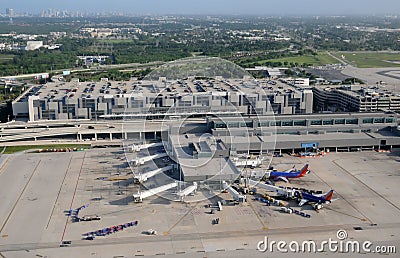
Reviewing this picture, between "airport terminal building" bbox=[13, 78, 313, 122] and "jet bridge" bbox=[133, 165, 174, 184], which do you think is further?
"airport terminal building" bbox=[13, 78, 313, 122]

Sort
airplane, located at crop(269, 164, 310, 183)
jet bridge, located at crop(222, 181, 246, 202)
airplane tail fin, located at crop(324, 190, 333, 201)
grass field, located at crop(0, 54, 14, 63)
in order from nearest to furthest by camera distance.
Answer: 1. airplane tail fin, located at crop(324, 190, 333, 201)
2. jet bridge, located at crop(222, 181, 246, 202)
3. airplane, located at crop(269, 164, 310, 183)
4. grass field, located at crop(0, 54, 14, 63)

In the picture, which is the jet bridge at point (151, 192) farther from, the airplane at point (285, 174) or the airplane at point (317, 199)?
the airplane at point (317, 199)

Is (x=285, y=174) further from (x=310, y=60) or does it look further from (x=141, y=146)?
(x=310, y=60)

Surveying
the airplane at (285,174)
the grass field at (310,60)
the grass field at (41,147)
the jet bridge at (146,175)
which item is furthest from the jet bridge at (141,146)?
the grass field at (310,60)

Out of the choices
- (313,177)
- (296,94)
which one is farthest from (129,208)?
(296,94)

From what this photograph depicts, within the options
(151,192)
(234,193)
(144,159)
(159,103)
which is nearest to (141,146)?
(144,159)

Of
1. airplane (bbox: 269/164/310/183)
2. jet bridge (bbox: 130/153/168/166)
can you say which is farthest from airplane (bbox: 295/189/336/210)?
jet bridge (bbox: 130/153/168/166)

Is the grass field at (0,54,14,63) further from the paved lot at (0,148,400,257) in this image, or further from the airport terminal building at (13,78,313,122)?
the paved lot at (0,148,400,257)
